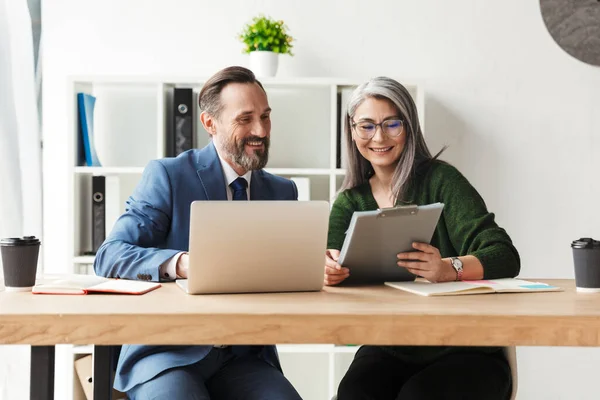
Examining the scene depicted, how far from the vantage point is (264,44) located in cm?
317

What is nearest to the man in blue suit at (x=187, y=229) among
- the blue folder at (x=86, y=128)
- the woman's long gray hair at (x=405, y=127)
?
the woman's long gray hair at (x=405, y=127)

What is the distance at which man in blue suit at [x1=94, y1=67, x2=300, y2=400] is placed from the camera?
1770mm

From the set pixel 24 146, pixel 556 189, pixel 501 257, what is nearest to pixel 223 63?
pixel 24 146

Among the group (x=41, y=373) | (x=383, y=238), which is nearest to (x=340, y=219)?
(x=383, y=238)

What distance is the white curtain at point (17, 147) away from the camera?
9.23 ft

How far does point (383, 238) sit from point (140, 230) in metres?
0.70

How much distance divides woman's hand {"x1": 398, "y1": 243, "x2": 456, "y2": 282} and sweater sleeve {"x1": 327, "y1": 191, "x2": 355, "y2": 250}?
1.34 ft

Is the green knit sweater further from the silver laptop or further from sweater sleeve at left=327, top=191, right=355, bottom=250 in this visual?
the silver laptop

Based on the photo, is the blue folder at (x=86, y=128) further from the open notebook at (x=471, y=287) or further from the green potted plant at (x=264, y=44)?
the open notebook at (x=471, y=287)

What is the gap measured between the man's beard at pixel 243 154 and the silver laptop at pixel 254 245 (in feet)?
1.98

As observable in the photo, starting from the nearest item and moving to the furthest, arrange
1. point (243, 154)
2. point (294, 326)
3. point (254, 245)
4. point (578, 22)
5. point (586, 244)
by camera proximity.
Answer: point (294, 326) → point (254, 245) → point (586, 244) → point (243, 154) → point (578, 22)

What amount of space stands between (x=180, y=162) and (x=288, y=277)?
636 mm

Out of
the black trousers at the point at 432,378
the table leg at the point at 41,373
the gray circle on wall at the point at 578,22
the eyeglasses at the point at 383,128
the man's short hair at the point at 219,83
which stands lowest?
the black trousers at the point at 432,378

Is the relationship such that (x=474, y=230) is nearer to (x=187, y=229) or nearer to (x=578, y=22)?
(x=187, y=229)
